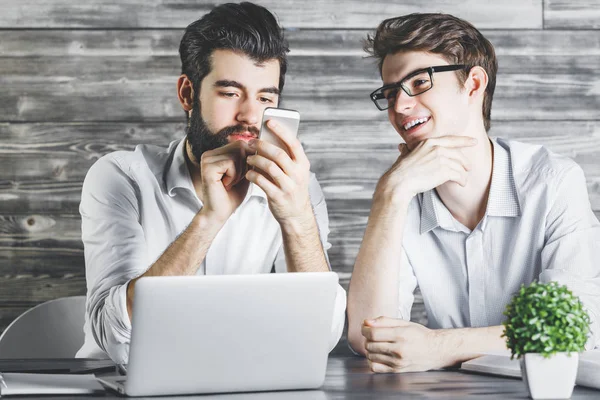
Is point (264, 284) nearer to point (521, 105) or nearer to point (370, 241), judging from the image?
point (370, 241)

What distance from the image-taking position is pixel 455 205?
1.82m

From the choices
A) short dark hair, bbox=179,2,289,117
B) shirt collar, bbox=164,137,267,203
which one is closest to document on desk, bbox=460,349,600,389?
shirt collar, bbox=164,137,267,203

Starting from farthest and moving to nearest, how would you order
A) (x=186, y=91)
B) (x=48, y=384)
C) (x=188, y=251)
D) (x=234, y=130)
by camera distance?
(x=186, y=91) → (x=234, y=130) → (x=188, y=251) → (x=48, y=384)

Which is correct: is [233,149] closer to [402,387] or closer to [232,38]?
[232,38]

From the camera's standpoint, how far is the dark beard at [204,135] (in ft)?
5.95

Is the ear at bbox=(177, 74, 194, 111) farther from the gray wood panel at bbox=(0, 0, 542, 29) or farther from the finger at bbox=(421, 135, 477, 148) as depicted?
the finger at bbox=(421, 135, 477, 148)

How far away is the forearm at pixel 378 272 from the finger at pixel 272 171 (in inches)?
12.1

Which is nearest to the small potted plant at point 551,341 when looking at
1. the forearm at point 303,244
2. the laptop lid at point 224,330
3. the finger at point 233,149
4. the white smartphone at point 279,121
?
the laptop lid at point 224,330

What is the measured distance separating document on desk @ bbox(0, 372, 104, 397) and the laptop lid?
0.10 meters

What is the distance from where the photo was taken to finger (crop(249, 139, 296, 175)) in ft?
4.49

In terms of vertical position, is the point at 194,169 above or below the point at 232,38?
below

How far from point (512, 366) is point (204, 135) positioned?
1.00 m

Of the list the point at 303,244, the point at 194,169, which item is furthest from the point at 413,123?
the point at 194,169

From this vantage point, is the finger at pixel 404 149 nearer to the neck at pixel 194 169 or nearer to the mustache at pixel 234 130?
the mustache at pixel 234 130
